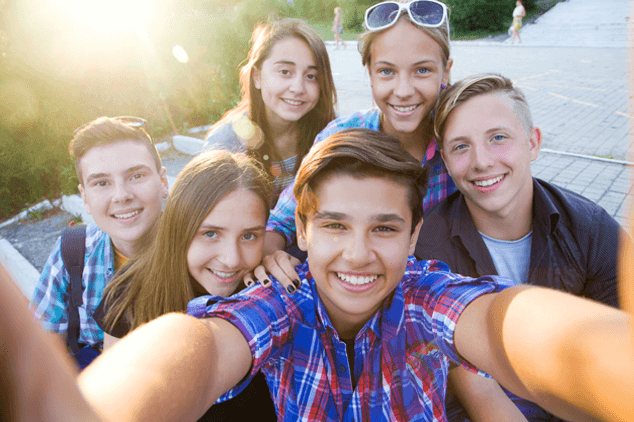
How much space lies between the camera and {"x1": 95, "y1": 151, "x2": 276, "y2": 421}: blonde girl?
1901mm

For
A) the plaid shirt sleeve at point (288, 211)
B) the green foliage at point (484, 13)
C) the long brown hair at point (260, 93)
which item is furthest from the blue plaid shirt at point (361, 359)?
the green foliage at point (484, 13)

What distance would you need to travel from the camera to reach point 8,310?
16.5 inches

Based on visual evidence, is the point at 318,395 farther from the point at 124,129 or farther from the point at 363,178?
the point at 124,129

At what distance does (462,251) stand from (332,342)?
39.4 inches

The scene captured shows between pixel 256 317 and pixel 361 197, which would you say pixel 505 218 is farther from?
pixel 256 317

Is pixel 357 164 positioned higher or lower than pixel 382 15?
lower

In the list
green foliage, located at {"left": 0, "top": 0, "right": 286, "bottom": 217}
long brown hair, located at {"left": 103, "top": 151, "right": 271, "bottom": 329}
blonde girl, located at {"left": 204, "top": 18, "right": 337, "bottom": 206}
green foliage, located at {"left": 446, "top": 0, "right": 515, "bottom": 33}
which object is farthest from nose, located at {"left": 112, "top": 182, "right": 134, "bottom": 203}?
green foliage, located at {"left": 446, "top": 0, "right": 515, "bottom": 33}

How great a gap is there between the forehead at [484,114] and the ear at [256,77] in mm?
1855

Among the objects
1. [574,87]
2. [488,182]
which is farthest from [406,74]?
[574,87]

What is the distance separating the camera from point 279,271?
69.9 inches

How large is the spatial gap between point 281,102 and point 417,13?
1306 mm

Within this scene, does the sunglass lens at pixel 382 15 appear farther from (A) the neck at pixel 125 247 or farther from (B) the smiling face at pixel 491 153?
(A) the neck at pixel 125 247

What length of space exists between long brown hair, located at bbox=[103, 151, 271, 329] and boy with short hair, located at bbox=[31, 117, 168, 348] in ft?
1.10

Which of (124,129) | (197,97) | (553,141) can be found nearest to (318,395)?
(124,129)
